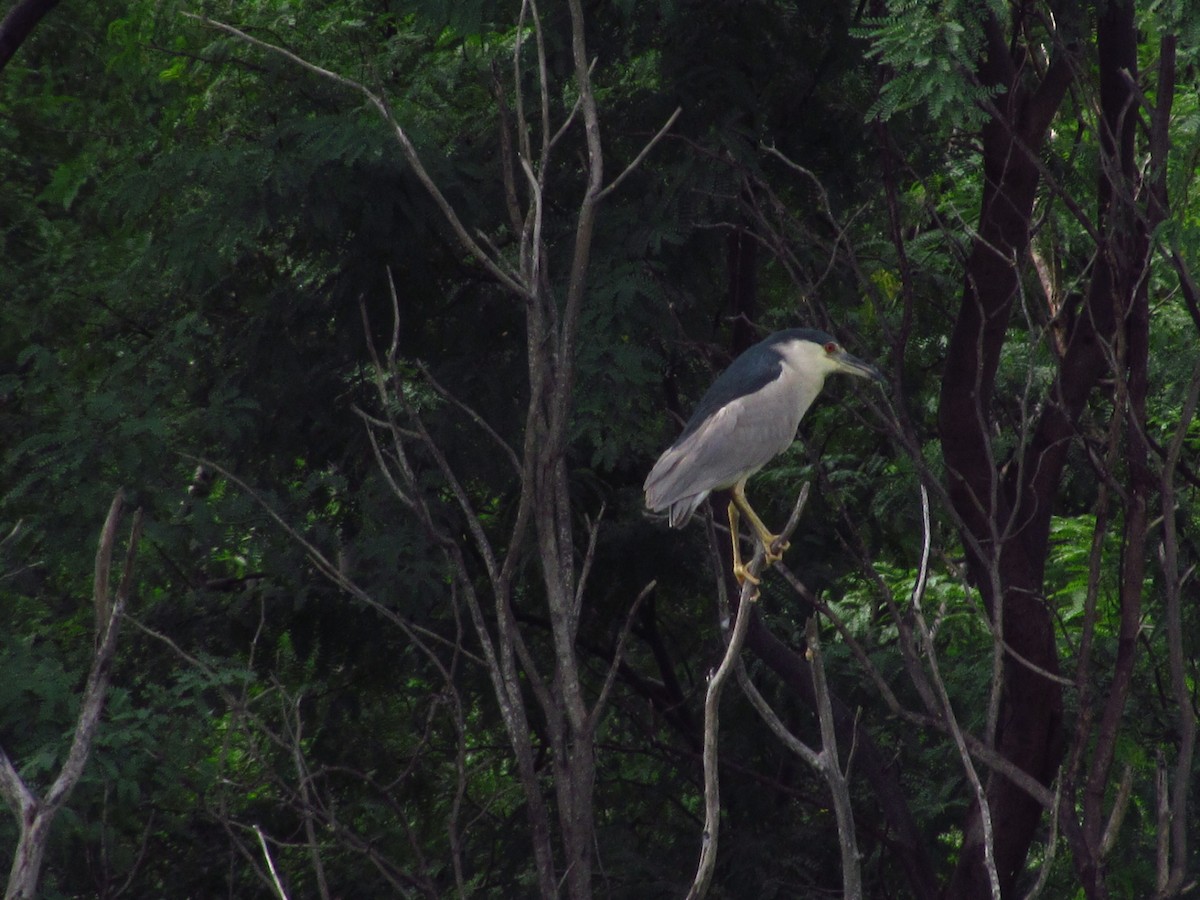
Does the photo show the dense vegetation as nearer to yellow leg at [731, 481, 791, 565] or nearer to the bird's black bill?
the bird's black bill

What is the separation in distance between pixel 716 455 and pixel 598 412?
67 cm

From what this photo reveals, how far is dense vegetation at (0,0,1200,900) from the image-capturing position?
17.7 feet

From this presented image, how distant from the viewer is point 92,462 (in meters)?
6.02

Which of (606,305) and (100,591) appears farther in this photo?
(606,305)

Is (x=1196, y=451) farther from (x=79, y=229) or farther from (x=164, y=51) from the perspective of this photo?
(x=79, y=229)

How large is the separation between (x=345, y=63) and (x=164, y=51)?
763 mm

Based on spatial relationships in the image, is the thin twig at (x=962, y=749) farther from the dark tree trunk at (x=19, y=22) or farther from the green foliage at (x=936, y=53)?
the dark tree trunk at (x=19, y=22)

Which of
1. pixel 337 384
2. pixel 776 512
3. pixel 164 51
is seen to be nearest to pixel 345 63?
pixel 164 51

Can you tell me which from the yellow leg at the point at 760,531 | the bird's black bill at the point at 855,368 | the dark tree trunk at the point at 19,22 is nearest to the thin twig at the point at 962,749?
the yellow leg at the point at 760,531

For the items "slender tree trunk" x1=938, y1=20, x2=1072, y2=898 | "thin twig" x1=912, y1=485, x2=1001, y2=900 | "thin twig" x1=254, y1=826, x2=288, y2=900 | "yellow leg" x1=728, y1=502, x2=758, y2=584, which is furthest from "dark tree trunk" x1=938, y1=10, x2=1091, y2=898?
"thin twig" x1=254, y1=826, x2=288, y2=900

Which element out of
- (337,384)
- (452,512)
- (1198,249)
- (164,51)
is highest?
(164,51)

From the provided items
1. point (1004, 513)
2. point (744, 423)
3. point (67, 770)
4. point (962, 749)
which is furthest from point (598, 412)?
point (67, 770)

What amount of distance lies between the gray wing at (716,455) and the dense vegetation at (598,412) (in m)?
0.34

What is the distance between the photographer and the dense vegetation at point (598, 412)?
17.7ft
